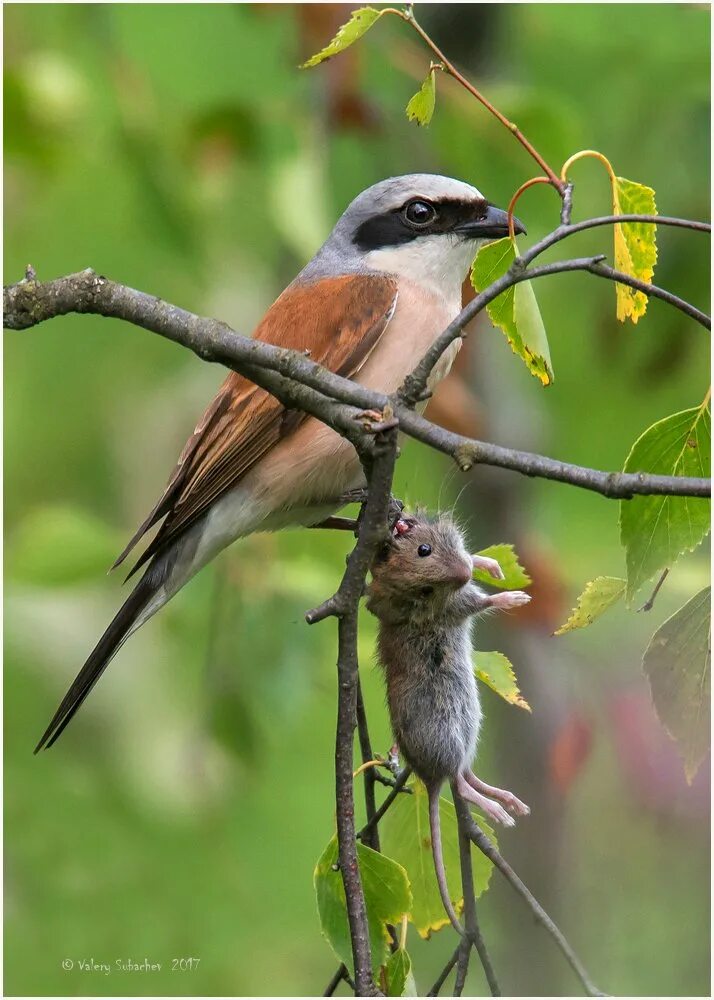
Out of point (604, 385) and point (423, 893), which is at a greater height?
point (604, 385)

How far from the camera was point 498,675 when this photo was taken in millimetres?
2432

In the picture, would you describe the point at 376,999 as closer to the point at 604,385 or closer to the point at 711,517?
the point at 711,517

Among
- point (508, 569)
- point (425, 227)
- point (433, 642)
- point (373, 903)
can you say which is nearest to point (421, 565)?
Answer: point (433, 642)

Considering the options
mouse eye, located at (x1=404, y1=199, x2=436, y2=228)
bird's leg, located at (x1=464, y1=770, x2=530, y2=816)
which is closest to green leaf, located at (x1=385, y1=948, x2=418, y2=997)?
bird's leg, located at (x1=464, y1=770, x2=530, y2=816)

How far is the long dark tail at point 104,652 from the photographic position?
2.81 metres

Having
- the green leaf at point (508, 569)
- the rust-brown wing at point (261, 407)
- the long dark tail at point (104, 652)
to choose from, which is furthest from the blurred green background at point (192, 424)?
the green leaf at point (508, 569)

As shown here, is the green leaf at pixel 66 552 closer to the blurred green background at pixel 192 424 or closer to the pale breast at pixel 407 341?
the blurred green background at pixel 192 424

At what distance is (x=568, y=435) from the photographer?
5520 millimetres

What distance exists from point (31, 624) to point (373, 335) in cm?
212

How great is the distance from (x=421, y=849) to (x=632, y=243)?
1297 millimetres

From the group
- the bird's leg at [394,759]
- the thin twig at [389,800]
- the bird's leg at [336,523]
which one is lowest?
the thin twig at [389,800]

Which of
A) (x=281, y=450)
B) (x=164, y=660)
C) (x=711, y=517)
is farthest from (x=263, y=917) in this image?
(x=711, y=517)

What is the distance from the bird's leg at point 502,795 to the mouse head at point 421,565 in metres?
0.47

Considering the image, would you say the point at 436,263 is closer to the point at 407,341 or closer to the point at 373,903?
the point at 407,341
